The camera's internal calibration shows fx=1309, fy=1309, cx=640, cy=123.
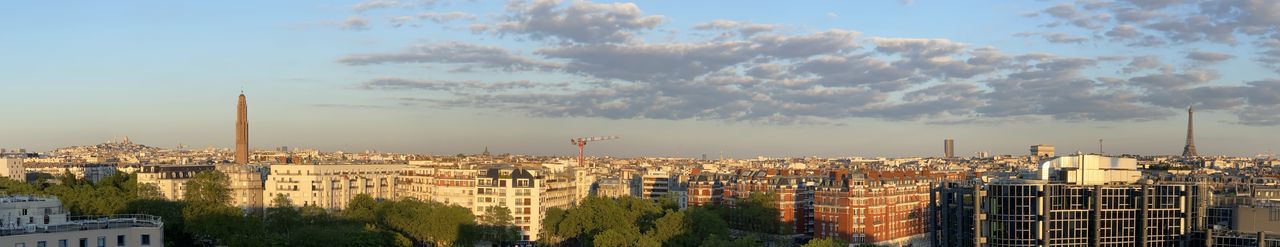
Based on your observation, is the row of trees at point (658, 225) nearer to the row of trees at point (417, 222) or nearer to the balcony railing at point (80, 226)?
the row of trees at point (417, 222)

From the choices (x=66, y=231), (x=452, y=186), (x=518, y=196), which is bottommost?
(x=518, y=196)

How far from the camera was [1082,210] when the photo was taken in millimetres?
55031

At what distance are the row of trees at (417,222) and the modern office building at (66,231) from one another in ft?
46.2

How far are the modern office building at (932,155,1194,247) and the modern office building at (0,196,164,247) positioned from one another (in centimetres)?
3797

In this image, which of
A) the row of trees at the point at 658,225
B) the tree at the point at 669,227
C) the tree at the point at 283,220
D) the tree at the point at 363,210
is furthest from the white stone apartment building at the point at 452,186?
the tree at the point at 669,227

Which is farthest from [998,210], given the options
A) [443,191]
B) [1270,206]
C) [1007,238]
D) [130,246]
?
[443,191]

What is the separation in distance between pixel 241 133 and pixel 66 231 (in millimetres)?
113857

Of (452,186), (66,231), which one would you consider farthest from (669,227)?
(66,231)

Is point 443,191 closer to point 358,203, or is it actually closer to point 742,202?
point 358,203

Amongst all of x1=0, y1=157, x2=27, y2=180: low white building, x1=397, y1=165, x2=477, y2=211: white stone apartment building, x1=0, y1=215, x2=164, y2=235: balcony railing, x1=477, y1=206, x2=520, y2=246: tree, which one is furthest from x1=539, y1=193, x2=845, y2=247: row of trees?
x1=0, y1=157, x2=27, y2=180: low white building

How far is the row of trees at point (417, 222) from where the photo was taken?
87.9m

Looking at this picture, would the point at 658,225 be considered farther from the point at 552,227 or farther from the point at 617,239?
the point at 552,227

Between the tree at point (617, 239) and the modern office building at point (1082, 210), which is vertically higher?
the modern office building at point (1082, 210)

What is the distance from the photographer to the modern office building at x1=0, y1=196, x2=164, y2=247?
56.3 meters
